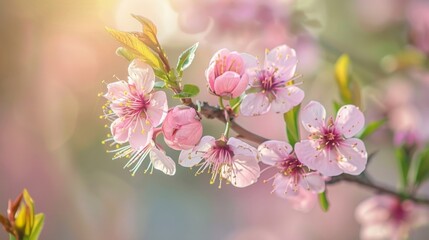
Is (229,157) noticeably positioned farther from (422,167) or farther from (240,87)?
(422,167)

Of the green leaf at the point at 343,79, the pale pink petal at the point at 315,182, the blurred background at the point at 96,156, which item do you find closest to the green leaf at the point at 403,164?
the green leaf at the point at 343,79

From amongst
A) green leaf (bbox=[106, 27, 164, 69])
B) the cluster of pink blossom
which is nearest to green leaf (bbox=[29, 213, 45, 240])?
the cluster of pink blossom

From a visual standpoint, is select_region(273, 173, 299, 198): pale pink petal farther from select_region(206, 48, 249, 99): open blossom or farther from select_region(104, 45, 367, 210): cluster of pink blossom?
select_region(206, 48, 249, 99): open blossom

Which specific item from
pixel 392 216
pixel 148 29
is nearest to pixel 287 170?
pixel 148 29

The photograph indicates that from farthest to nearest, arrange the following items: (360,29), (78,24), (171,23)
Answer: (78,24) < (360,29) < (171,23)

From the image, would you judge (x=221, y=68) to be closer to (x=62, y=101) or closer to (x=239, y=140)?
(x=239, y=140)

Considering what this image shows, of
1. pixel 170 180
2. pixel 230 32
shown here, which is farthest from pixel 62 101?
pixel 230 32
